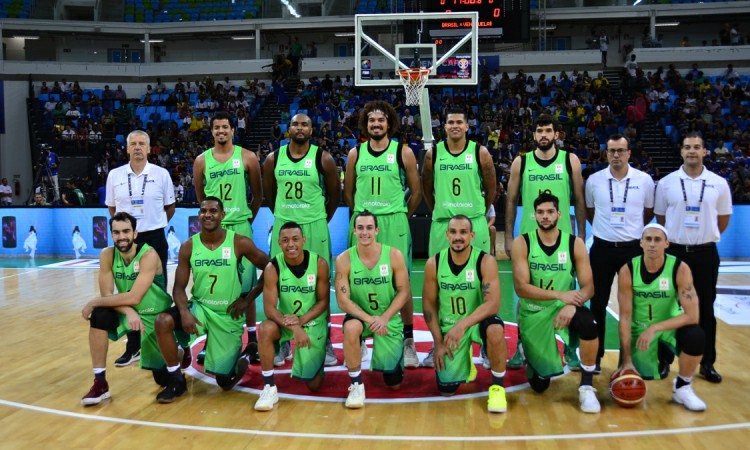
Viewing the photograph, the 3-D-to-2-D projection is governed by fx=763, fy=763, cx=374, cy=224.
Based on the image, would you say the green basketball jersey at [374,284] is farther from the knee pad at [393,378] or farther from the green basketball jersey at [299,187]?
the green basketball jersey at [299,187]

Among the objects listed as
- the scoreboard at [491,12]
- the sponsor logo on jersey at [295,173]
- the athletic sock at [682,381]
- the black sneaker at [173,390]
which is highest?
the scoreboard at [491,12]

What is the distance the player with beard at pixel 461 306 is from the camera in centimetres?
525

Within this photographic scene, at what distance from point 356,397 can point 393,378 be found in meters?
0.45

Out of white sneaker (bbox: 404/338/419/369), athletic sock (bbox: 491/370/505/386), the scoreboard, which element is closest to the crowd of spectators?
the scoreboard

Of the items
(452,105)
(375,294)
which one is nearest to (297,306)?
(375,294)

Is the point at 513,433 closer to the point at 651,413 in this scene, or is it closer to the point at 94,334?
the point at 651,413

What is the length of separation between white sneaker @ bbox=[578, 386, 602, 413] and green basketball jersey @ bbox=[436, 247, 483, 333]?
92 centimetres

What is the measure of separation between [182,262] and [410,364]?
1987 millimetres

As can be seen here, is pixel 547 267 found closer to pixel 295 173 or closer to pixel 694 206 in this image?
pixel 694 206

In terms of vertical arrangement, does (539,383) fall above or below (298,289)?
below

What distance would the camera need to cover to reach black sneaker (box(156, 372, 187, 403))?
5.36 meters

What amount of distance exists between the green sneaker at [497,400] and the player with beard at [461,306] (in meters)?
0.11

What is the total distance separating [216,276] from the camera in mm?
5656

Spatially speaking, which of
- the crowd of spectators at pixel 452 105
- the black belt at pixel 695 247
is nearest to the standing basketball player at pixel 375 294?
the black belt at pixel 695 247
